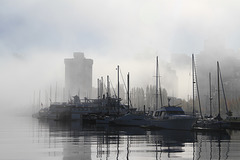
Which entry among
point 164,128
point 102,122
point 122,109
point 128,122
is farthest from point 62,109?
point 164,128

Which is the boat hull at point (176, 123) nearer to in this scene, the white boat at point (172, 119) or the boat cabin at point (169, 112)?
the white boat at point (172, 119)

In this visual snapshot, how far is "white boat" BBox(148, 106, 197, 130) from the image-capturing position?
5694 cm

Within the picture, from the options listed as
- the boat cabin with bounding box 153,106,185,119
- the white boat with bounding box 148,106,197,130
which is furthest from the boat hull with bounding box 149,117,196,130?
the boat cabin with bounding box 153,106,185,119

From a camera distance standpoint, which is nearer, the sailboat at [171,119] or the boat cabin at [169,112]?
the sailboat at [171,119]

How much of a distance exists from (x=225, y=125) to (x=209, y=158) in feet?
140

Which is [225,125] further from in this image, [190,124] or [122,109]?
[122,109]

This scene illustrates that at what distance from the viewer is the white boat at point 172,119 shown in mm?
56938

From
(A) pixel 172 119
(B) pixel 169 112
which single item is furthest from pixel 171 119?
(B) pixel 169 112

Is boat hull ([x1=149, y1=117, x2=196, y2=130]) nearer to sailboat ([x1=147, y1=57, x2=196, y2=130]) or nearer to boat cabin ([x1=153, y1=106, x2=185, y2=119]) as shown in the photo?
sailboat ([x1=147, y1=57, x2=196, y2=130])

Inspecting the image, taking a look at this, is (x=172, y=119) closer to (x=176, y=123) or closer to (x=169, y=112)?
(x=176, y=123)

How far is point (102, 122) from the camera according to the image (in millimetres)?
95375

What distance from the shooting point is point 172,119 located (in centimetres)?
5841

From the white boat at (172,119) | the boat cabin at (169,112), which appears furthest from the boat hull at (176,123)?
the boat cabin at (169,112)

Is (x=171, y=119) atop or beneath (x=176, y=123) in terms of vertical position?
atop
